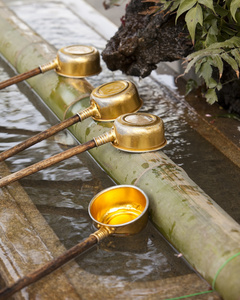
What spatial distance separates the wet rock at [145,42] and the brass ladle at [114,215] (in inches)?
59.0

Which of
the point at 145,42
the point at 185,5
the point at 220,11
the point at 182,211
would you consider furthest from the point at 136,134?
the point at 145,42

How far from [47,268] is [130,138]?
106 centimetres

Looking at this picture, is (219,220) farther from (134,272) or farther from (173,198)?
(134,272)

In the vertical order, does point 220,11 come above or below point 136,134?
above

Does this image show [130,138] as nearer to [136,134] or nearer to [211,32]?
[136,134]

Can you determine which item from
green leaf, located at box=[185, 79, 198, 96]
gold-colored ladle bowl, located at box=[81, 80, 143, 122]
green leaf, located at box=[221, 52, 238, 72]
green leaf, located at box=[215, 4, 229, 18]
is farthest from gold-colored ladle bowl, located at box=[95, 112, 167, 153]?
green leaf, located at box=[185, 79, 198, 96]

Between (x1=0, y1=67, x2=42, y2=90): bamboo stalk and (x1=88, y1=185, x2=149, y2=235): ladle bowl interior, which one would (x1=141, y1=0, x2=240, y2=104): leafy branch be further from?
(x1=0, y1=67, x2=42, y2=90): bamboo stalk

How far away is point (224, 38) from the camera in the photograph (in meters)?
3.54

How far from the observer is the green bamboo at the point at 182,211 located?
2.35 meters

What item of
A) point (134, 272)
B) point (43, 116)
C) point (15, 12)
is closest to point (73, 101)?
point (43, 116)

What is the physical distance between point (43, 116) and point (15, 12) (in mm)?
2909

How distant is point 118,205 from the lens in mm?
2887

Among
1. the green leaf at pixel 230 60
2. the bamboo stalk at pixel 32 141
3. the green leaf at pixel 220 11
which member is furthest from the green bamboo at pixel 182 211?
the green leaf at pixel 220 11

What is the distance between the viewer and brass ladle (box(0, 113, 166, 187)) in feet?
10.1
